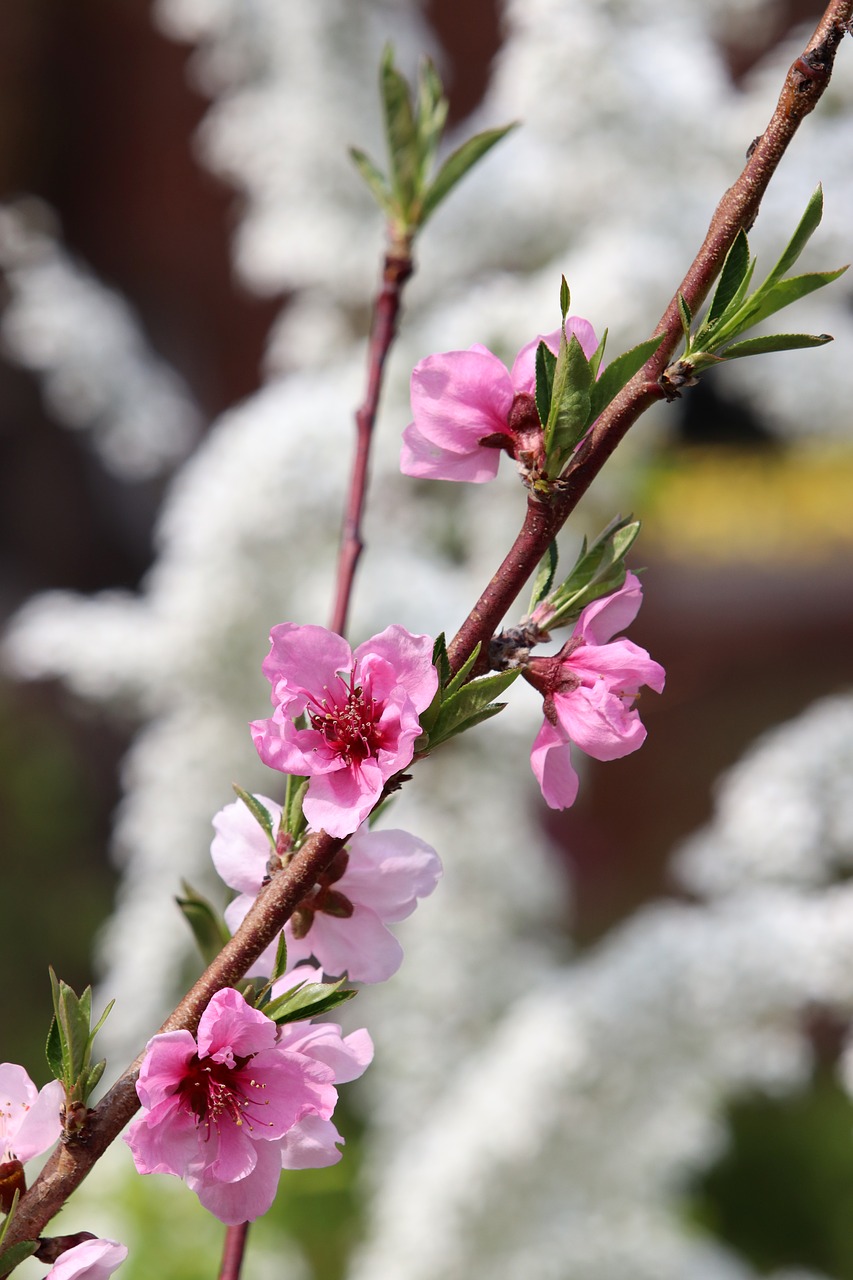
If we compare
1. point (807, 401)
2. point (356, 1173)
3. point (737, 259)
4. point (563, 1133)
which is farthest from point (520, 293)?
point (356, 1173)

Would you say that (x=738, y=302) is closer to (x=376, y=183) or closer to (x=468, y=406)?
(x=468, y=406)

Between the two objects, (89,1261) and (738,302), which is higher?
(738,302)

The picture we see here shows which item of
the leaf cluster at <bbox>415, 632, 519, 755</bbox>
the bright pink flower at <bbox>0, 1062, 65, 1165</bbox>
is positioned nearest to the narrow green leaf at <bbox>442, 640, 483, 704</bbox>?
the leaf cluster at <bbox>415, 632, 519, 755</bbox>

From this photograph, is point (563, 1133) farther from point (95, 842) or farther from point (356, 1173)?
point (95, 842)

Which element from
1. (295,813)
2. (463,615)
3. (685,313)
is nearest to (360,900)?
(295,813)

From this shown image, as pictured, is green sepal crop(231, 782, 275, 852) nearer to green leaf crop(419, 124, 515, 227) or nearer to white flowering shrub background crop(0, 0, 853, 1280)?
green leaf crop(419, 124, 515, 227)

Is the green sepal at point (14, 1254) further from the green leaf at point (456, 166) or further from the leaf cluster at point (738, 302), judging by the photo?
the green leaf at point (456, 166)
